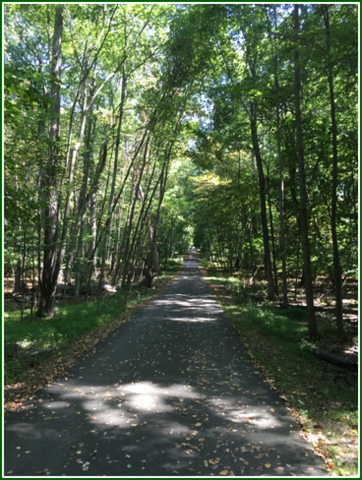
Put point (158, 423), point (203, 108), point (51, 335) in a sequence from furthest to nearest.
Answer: point (203, 108), point (51, 335), point (158, 423)

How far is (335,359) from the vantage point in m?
7.08

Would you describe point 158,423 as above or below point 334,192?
below

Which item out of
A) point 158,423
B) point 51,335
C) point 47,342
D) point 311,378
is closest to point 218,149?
point 51,335

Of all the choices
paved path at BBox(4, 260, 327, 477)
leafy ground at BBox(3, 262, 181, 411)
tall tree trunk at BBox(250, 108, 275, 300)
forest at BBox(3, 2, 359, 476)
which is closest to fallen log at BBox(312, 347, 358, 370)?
forest at BBox(3, 2, 359, 476)

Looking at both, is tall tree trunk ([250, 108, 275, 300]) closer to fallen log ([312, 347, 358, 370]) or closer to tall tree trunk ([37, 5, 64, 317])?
fallen log ([312, 347, 358, 370])

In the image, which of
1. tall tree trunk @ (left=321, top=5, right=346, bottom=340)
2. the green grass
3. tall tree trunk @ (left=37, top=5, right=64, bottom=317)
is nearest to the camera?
the green grass

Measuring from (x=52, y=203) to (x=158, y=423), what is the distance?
7411 millimetres

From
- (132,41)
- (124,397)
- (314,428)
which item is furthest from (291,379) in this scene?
(132,41)

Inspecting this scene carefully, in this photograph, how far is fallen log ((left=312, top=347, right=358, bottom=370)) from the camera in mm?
6859

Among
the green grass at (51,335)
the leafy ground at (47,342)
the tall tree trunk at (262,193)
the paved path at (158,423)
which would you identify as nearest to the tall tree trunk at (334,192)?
the paved path at (158,423)

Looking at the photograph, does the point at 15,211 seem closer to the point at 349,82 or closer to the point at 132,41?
the point at 349,82

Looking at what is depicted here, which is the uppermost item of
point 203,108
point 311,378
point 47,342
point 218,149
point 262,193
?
point 203,108

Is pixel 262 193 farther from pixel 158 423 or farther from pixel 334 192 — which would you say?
pixel 158 423

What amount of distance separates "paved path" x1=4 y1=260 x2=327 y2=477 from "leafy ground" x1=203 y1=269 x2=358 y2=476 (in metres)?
0.24
